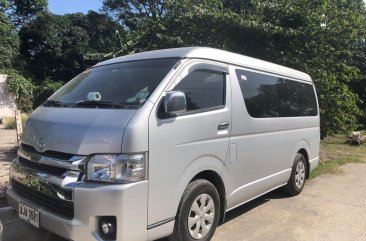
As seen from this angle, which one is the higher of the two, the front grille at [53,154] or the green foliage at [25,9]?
the green foliage at [25,9]

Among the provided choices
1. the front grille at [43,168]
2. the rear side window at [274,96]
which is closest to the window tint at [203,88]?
the rear side window at [274,96]

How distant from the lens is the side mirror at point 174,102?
12.1 ft

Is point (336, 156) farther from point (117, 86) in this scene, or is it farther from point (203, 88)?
point (117, 86)

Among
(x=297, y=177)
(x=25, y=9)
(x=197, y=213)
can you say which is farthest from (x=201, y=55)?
(x=25, y=9)

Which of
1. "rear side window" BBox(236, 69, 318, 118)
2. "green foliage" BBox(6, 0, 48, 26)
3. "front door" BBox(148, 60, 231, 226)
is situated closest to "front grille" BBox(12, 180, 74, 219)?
"front door" BBox(148, 60, 231, 226)

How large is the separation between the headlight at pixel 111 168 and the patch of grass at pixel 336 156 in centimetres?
591

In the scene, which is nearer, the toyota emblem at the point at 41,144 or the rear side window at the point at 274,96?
the toyota emblem at the point at 41,144

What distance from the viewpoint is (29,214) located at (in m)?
3.84

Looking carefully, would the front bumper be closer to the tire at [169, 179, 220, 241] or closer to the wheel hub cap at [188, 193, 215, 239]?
the tire at [169, 179, 220, 241]

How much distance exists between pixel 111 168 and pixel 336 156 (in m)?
9.49

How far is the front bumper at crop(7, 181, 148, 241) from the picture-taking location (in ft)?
10.9

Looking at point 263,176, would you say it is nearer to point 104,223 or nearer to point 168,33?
point 104,223

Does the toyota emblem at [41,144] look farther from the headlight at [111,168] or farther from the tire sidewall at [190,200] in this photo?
the tire sidewall at [190,200]

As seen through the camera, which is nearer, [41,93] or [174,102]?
[174,102]
